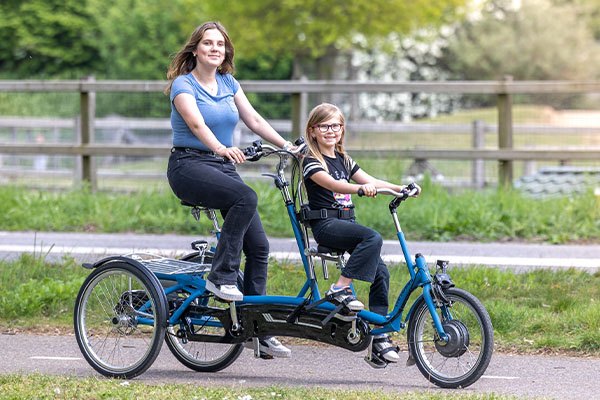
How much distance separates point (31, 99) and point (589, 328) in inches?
761

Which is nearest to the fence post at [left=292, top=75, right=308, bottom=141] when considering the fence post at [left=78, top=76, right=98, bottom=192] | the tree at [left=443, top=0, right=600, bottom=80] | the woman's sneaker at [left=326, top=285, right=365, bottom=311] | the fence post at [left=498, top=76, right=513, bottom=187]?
the fence post at [left=498, top=76, right=513, bottom=187]

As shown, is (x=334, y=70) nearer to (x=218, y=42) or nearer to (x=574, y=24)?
(x=574, y=24)

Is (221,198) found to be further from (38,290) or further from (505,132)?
(505,132)

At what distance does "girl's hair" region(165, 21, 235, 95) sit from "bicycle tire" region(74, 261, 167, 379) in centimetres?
103

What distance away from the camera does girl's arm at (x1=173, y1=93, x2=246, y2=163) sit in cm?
598

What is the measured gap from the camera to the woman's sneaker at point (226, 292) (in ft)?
20.3

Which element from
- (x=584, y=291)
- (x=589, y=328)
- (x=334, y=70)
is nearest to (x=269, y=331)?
(x=589, y=328)

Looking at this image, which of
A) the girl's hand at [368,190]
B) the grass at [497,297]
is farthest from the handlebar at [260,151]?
the grass at [497,297]

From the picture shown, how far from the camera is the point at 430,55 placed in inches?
1661

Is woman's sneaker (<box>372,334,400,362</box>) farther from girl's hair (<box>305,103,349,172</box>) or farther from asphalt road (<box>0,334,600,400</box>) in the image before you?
girl's hair (<box>305,103,349,172</box>)

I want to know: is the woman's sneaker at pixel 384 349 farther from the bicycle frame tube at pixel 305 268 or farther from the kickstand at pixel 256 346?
the kickstand at pixel 256 346

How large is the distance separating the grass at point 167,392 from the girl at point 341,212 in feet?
1.59

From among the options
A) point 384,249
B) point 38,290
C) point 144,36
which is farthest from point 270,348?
point 144,36

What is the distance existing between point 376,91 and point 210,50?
7.54 meters
